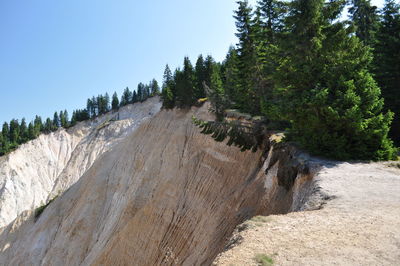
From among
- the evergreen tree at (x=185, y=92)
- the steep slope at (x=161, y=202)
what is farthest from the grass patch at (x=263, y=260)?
the evergreen tree at (x=185, y=92)

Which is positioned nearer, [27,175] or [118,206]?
[118,206]

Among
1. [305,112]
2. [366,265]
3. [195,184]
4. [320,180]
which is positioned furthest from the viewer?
[195,184]

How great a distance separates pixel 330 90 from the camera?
15.6m

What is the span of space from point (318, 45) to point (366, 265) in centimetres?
1292

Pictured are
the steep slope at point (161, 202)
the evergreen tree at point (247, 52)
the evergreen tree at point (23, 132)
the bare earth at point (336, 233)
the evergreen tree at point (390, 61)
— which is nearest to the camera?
the bare earth at point (336, 233)

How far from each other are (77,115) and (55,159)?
85.0 ft

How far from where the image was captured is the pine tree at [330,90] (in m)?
14.8

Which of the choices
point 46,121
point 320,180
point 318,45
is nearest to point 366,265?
point 320,180

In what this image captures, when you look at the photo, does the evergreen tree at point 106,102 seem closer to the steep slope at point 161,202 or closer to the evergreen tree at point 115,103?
the evergreen tree at point 115,103

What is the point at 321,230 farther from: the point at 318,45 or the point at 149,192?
the point at 149,192

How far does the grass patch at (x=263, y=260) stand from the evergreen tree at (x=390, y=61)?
1964cm

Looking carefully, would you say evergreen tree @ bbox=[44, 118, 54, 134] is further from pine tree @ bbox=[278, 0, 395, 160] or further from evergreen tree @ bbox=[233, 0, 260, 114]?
pine tree @ bbox=[278, 0, 395, 160]

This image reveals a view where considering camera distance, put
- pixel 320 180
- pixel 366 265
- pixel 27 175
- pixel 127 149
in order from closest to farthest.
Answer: pixel 366 265 → pixel 320 180 → pixel 127 149 → pixel 27 175

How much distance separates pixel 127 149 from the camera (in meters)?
46.0
